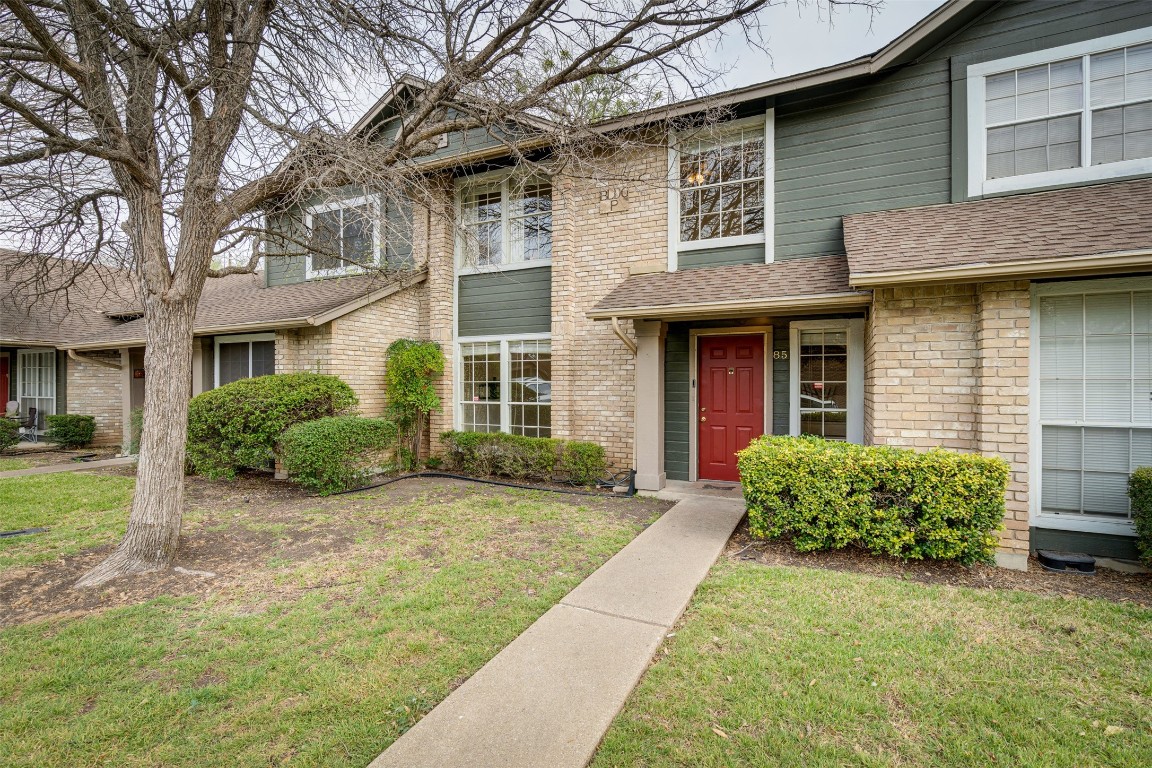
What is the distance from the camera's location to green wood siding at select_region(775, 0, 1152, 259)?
5754mm

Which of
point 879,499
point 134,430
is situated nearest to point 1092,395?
point 879,499

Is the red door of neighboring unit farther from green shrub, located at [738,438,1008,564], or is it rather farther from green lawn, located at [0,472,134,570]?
green lawn, located at [0,472,134,570]

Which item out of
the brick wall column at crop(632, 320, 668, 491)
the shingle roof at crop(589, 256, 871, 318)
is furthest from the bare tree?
the brick wall column at crop(632, 320, 668, 491)

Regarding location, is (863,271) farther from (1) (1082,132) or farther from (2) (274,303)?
(2) (274,303)

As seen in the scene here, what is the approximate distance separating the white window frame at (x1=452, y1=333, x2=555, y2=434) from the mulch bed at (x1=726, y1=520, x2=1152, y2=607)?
4.87 m

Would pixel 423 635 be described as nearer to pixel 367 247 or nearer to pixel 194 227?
pixel 194 227

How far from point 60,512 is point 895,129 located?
12003 mm

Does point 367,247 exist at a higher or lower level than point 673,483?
higher

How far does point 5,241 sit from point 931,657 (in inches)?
395

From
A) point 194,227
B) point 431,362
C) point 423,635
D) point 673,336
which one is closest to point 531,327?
point 431,362

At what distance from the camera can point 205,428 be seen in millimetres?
8234

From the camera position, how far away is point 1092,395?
4.89 m

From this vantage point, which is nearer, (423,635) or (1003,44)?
(423,635)

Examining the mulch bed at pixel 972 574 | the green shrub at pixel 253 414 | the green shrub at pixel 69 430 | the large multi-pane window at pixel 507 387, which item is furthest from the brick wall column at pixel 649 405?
the green shrub at pixel 69 430
